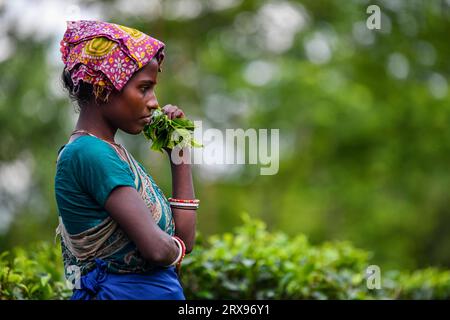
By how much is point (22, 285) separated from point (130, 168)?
143 cm

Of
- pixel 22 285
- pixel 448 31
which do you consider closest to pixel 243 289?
pixel 22 285

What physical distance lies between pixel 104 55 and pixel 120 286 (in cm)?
100

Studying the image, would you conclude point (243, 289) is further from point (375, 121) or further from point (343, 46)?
point (343, 46)

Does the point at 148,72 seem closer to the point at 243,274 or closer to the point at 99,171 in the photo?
the point at 99,171

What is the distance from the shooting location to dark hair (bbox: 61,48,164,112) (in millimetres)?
3061

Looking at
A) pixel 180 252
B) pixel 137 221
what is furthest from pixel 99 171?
pixel 180 252

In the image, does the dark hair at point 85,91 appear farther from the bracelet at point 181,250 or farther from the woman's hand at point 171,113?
the bracelet at point 181,250

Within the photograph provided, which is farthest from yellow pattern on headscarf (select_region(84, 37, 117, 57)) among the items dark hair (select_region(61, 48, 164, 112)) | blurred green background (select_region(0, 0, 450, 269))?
blurred green background (select_region(0, 0, 450, 269))

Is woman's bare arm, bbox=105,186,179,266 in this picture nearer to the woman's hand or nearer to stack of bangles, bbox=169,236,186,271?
stack of bangles, bbox=169,236,186,271

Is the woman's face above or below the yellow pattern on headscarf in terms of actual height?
below

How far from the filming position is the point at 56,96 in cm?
1582

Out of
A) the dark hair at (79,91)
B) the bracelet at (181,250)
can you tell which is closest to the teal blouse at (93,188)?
the bracelet at (181,250)

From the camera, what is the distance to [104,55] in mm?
3006

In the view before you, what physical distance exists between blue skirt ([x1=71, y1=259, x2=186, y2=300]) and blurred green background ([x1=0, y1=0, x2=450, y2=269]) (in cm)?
1236
